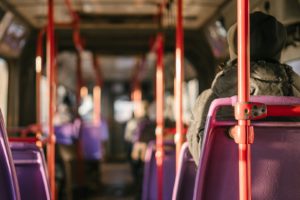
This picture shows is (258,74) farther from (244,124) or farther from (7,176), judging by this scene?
(7,176)

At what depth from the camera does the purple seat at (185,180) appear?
2447mm

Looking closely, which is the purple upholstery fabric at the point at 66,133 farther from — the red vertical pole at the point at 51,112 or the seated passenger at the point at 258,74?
the seated passenger at the point at 258,74

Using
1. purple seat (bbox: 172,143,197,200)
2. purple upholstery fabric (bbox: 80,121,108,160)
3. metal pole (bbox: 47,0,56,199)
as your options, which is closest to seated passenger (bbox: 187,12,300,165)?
purple seat (bbox: 172,143,197,200)

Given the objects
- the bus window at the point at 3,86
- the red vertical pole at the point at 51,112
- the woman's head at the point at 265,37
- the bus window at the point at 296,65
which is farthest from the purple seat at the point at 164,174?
the bus window at the point at 3,86

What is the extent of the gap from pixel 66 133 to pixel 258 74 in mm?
4796

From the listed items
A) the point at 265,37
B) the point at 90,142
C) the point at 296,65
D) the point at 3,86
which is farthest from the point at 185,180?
the point at 90,142

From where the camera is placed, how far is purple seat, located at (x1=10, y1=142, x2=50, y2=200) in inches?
103

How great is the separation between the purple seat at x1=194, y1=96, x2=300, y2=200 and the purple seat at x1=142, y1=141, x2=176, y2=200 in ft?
6.59

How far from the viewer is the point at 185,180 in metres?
2.50

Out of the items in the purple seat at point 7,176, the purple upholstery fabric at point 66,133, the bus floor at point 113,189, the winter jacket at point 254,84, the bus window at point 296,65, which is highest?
the bus window at point 296,65

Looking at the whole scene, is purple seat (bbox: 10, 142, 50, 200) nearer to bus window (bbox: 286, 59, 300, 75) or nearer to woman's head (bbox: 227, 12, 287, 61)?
woman's head (bbox: 227, 12, 287, 61)

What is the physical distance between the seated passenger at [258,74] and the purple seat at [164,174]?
1.69 metres

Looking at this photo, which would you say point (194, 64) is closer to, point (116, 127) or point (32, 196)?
point (32, 196)

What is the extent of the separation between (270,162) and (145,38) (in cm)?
568
